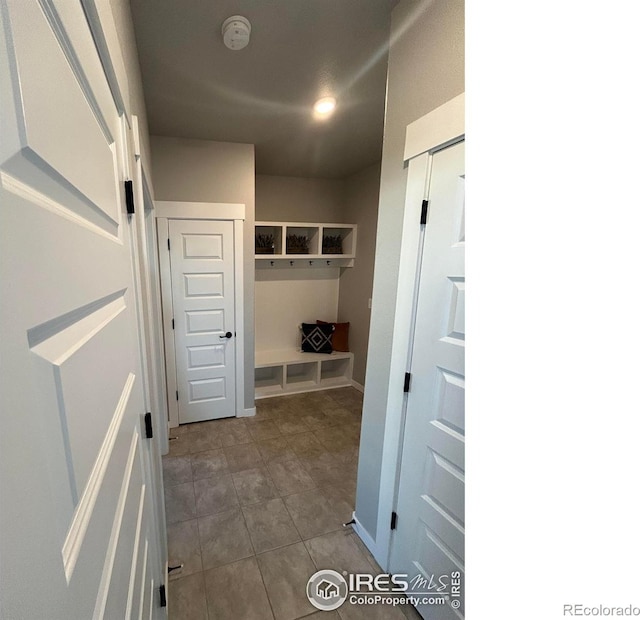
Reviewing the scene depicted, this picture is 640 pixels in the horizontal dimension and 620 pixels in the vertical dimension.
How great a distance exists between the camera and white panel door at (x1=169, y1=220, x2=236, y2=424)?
2.68 meters

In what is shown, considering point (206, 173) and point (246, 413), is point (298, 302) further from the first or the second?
point (206, 173)

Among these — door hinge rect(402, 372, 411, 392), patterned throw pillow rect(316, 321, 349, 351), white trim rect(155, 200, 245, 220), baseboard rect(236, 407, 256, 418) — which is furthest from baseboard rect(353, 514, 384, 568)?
white trim rect(155, 200, 245, 220)

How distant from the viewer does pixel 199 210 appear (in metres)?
2.60

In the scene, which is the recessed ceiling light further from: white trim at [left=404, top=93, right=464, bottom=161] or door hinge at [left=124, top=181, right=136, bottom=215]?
door hinge at [left=124, top=181, right=136, bottom=215]

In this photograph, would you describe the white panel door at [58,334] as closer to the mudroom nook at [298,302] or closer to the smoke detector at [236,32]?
the smoke detector at [236,32]

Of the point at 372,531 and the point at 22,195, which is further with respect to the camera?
the point at 372,531

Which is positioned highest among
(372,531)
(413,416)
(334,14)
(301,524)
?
(334,14)

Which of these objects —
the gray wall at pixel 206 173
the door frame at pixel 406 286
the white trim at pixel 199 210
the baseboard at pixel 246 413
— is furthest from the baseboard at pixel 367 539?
the white trim at pixel 199 210

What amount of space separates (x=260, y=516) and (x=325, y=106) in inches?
108

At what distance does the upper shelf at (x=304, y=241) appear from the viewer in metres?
3.51
